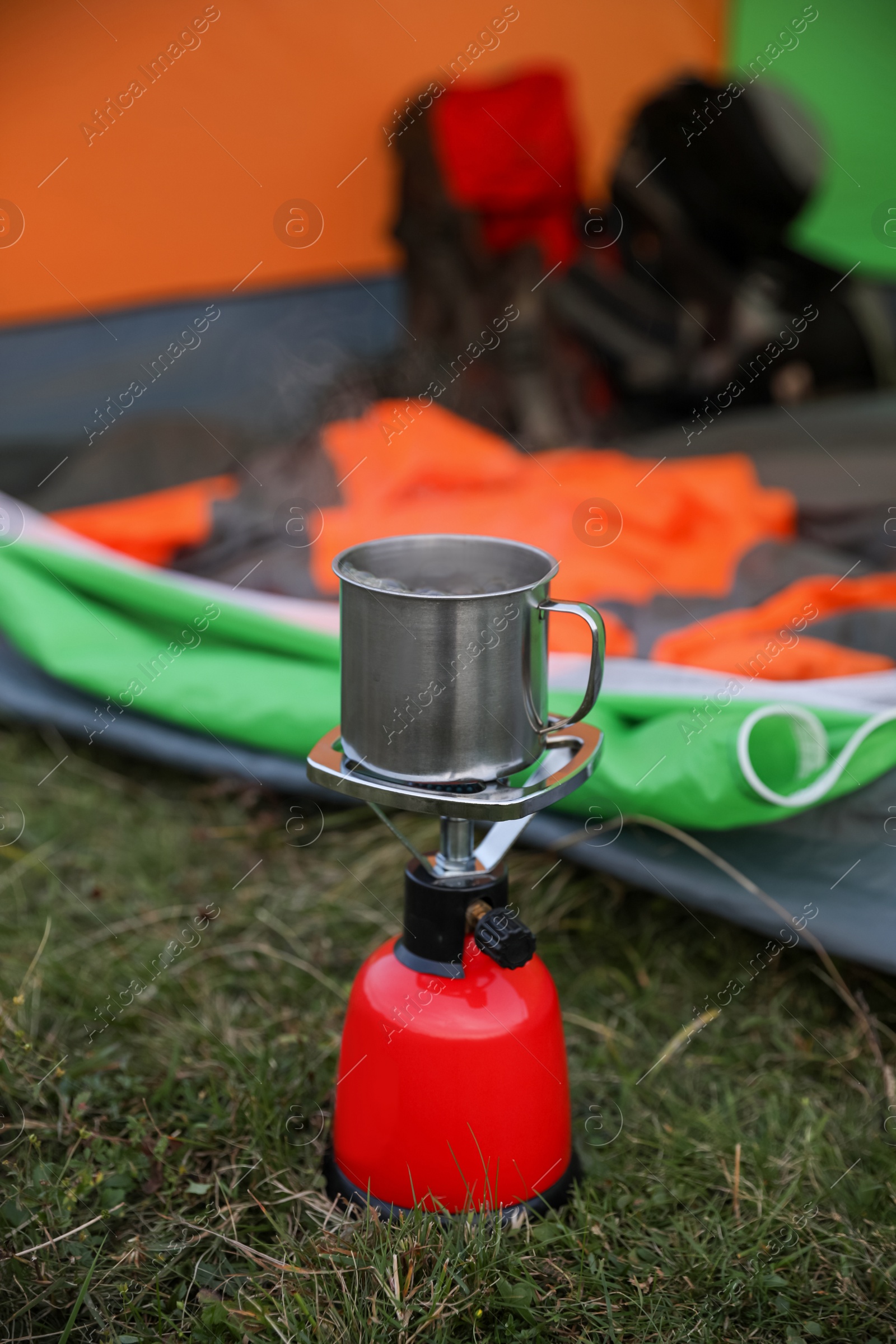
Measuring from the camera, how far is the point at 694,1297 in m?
0.75

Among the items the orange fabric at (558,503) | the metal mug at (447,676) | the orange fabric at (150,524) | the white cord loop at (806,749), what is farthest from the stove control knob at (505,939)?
the orange fabric at (150,524)

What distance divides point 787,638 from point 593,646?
0.54 metres

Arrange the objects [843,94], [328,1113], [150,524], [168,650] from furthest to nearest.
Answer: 1. [843,94]
2. [150,524]
3. [168,650]
4. [328,1113]

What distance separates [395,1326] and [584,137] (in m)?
2.83


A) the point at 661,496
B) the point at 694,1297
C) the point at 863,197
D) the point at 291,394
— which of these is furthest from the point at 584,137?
the point at 694,1297

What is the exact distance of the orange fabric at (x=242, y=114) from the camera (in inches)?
77.2

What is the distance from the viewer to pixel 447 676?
2.27 ft

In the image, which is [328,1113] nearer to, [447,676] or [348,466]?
[447,676]

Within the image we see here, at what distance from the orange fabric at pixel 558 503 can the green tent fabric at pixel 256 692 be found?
17 cm

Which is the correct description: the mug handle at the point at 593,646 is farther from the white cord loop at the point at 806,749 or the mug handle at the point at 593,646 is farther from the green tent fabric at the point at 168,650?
the green tent fabric at the point at 168,650

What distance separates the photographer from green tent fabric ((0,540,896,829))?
3.17 feet

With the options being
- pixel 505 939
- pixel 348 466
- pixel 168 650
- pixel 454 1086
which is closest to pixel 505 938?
pixel 505 939

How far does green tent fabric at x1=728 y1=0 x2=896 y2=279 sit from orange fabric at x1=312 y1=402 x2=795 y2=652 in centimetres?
136

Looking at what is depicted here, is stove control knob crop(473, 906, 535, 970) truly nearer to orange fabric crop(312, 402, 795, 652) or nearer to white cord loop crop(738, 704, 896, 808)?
white cord loop crop(738, 704, 896, 808)
